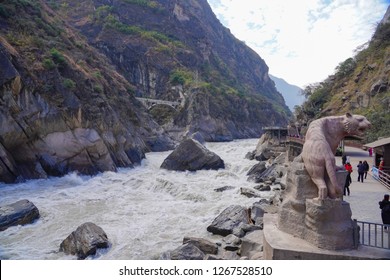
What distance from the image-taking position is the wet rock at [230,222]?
37.7 feet

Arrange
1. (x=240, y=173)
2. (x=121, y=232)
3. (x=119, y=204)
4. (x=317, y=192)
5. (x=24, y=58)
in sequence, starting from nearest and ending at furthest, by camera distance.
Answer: (x=317, y=192)
(x=121, y=232)
(x=119, y=204)
(x=24, y=58)
(x=240, y=173)

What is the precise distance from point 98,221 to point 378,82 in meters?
34.4

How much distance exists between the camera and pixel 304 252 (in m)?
6.21

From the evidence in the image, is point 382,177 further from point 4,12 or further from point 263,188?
point 4,12

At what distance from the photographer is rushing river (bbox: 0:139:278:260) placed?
10.8 meters

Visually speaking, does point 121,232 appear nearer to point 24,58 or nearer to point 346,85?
point 24,58

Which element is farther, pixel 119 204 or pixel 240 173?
pixel 240 173

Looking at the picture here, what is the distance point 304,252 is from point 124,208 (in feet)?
35.9

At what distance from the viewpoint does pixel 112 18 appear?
77312 millimetres

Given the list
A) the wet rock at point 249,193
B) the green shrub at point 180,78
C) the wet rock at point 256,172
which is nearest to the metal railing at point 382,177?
the wet rock at point 249,193

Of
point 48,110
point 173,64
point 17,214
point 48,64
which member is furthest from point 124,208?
point 173,64

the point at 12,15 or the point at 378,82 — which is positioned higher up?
the point at 12,15

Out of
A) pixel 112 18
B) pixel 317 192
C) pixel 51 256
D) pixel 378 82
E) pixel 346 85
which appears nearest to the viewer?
→ pixel 317 192

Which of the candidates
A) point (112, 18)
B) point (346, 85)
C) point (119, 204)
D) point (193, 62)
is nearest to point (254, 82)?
point (193, 62)
